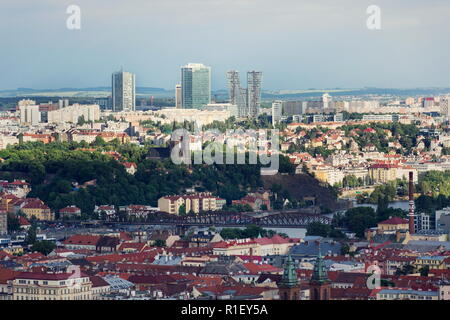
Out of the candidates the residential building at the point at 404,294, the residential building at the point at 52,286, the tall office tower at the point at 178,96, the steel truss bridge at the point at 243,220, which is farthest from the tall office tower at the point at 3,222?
the tall office tower at the point at 178,96

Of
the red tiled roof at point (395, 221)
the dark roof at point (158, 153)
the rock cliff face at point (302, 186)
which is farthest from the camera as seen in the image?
the dark roof at point (158, 153)

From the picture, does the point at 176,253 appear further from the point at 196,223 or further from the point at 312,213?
the point at 312,213

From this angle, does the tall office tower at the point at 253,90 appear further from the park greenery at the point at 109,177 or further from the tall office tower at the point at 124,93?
the park greenery at the point at 109,177

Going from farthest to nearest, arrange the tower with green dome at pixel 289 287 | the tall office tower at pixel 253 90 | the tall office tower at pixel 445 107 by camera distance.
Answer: the tall office tower at pixel 445 107, the tall office tower at pixel 253 90, the tower with green dome at pixel 289 287

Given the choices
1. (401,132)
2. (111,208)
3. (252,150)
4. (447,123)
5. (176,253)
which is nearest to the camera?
(176,253)

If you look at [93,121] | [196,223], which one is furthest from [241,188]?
[93,121]

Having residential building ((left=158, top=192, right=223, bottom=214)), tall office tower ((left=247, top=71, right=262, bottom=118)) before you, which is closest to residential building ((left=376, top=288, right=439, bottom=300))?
residential building ((left=158, top=192, right=223, bottom=214))
